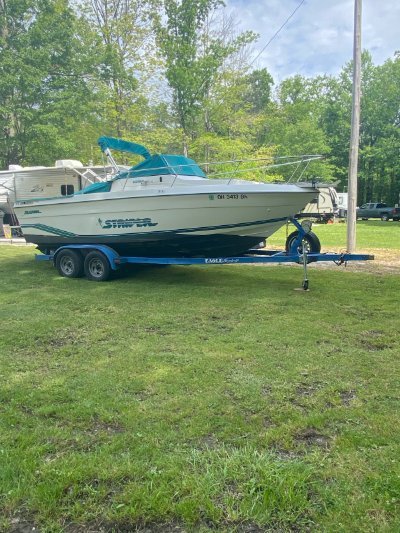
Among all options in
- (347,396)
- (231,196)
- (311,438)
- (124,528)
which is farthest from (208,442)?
(231,196)

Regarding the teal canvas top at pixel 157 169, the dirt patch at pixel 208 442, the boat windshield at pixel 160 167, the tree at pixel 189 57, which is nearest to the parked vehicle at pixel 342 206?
the tree at pixel 189 57

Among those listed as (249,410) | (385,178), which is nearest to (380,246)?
(249,410)

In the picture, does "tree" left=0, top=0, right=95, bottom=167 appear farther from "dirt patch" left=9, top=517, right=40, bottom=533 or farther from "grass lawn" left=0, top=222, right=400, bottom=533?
"dirt patch" left=9, top=517, right=40, bottom=533

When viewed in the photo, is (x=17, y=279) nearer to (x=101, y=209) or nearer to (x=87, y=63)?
(x=101, y=209)

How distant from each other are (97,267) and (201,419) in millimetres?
5639

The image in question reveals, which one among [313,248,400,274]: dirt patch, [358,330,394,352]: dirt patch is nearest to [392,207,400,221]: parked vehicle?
[313,248,400,274]: dirt patch

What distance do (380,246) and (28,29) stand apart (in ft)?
72.8

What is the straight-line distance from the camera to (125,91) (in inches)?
780

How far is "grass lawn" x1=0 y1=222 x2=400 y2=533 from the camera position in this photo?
2.05m

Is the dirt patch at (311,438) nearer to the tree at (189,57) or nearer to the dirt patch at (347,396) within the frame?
the dirt patch at (347,396)

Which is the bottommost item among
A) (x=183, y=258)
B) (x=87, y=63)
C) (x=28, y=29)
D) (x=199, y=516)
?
(x=199, y=516)

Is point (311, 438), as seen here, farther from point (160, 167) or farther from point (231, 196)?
point (160, 167)

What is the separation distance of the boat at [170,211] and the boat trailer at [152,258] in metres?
0.22

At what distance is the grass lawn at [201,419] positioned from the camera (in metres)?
2.05
